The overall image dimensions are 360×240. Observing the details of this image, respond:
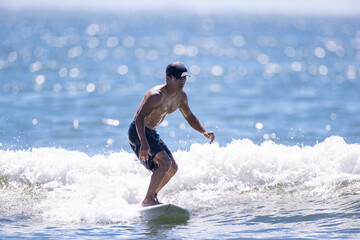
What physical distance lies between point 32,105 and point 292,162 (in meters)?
11.9

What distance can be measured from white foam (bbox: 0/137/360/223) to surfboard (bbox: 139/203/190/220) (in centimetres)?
34

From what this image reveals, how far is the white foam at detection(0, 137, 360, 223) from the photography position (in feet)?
29.4

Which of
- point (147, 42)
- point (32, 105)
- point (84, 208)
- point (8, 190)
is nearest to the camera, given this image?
point (84, 208)

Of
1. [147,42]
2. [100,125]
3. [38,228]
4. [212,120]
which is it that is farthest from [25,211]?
[147,42]

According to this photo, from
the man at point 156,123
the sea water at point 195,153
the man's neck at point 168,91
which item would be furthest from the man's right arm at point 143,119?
the sea water at point 195,153

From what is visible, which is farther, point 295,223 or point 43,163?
point 43,163

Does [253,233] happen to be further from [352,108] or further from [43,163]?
[352,108]

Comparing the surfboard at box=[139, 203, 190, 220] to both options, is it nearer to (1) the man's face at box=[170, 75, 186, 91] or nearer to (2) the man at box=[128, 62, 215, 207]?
(2) the man at box=[128, 62, 215, 207]

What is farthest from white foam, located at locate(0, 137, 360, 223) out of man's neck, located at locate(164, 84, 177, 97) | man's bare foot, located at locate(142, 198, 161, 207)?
man's neck, located at locate(164, 84, 177, 97)

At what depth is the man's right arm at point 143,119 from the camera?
25.6ft

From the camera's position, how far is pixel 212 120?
1844 centimetres

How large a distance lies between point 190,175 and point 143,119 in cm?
227

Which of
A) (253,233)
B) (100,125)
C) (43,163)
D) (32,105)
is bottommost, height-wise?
(253,233)

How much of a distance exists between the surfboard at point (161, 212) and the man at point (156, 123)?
0.36 feet
